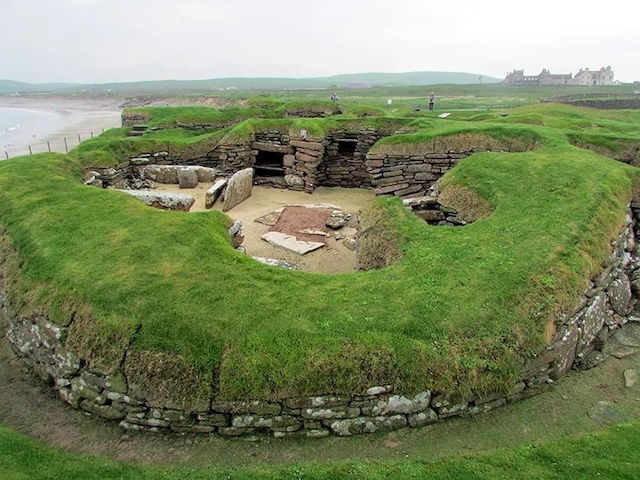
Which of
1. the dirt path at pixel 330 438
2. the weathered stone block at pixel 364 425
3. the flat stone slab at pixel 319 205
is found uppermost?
the flat stone slab at pixel 319 205

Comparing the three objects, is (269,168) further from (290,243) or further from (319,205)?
(290,243)

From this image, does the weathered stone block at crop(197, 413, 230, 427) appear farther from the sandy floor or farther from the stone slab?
the stone slab

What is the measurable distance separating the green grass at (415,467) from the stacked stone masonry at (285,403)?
22.6 inches

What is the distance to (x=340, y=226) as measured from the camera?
1349 cm

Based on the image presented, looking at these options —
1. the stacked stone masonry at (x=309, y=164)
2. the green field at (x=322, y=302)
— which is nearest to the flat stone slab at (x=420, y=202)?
the green field at (x=322, y=302)

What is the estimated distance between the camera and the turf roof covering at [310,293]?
226 inches

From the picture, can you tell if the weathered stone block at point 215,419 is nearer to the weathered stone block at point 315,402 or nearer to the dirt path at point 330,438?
the dirt path at point 330,438

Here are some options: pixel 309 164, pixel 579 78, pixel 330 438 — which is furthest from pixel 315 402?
pixel 579 78

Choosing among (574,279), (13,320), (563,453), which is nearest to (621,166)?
(574,279)

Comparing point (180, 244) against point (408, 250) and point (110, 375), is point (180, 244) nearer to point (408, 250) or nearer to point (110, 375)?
point (110, 375)

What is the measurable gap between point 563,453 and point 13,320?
29.1ft

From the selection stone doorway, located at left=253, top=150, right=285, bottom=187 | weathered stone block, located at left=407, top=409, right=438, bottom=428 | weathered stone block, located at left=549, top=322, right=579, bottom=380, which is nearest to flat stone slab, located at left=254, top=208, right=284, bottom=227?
stone doorway, located at left=253, top=150, right=285, bottom=187

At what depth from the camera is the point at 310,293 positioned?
22.8ft

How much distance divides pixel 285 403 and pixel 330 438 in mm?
780
